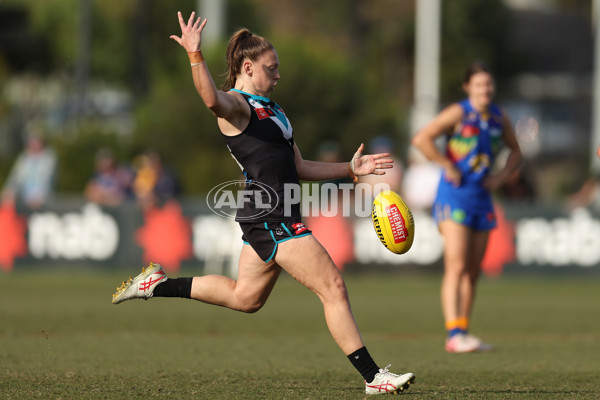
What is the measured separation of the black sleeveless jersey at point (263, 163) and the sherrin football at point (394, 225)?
0.78 m

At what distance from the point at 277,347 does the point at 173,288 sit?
262 centimetres

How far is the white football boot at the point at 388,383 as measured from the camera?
22.1 feet

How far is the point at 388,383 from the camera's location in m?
6.76

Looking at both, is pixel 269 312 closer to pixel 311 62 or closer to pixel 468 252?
pixel 468 252

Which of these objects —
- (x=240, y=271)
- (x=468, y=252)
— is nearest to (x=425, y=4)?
(x=468, y=252)

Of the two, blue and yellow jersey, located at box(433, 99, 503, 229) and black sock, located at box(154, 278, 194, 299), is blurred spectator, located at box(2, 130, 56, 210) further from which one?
black sock, located at box(154, 278, 194, 299)

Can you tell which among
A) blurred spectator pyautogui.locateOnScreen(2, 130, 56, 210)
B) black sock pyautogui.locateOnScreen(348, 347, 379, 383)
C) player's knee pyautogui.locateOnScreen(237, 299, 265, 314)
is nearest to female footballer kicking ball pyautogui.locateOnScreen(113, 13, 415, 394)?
black sock pyautogui.locateOnScreen(348, 347, 379, 383)

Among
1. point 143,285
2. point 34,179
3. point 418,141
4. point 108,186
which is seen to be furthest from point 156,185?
point 143,285

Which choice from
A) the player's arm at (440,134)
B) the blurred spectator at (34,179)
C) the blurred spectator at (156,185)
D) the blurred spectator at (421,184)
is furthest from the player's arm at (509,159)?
the blurred spectator at (34,179)

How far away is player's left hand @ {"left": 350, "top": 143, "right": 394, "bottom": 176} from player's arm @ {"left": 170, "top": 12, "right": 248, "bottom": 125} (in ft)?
3.10

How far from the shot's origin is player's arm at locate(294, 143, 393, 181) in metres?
7.09

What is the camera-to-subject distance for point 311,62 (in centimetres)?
3058

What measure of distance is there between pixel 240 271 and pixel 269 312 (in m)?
6.08

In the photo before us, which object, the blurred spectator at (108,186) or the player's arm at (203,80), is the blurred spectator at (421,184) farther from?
the player's arm at (203,80)
